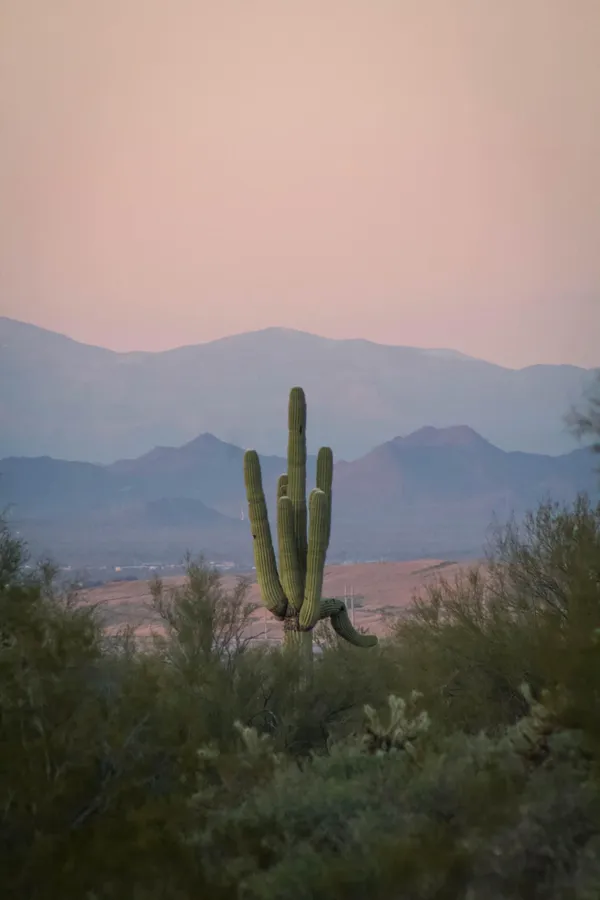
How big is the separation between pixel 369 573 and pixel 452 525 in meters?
19.5

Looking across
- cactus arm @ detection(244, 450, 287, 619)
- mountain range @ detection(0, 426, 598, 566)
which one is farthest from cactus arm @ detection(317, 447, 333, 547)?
mountain range @ detection(0, 426, 598, 566)

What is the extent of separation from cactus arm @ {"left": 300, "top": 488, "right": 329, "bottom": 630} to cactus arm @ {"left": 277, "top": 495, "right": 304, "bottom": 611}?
0.13 meters

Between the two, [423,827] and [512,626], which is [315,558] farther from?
[423,827]

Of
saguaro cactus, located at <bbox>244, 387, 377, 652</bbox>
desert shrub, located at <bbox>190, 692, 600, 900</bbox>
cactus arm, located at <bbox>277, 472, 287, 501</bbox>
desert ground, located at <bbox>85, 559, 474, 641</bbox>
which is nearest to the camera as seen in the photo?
desert shrub, located at <bbox>190, 692, 600, 900</bbox>

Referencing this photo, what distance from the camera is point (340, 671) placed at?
13547 mm

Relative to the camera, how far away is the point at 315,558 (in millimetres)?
13320

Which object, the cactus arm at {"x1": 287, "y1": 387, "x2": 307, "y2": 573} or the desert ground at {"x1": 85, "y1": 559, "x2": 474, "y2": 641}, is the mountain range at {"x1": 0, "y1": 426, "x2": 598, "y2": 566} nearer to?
the desert ground at {"x1": 85, "y1": 559, "x2": 474, "y2": 641}

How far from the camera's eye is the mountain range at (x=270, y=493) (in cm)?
6400

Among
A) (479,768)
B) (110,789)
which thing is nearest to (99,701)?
(110,789)

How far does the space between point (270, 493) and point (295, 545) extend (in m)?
49.9

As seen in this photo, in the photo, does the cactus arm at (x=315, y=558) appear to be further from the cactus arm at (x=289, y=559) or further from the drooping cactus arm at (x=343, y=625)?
the drooping cactus arm at (x=343, y=625)

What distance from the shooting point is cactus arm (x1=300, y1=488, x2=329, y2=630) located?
13102 millimetres

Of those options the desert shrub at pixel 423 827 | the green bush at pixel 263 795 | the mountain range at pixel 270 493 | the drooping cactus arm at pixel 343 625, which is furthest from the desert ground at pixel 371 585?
the desert shrub at pixel 423 827

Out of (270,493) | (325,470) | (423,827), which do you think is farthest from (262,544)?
(270,493)
